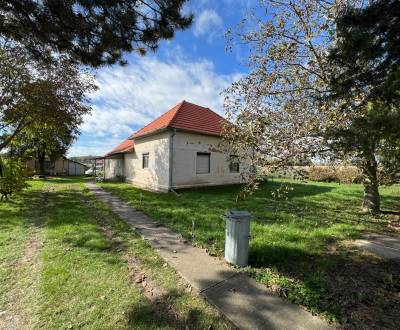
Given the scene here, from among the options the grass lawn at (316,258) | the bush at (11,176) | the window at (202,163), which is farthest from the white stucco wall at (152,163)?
the bush at (11,176)

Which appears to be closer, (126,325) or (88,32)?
(126,325)

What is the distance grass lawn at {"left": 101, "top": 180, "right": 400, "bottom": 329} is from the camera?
3.01 meters

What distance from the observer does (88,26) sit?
411 cm

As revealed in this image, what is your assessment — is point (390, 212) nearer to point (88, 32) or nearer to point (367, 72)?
point (367, 72)

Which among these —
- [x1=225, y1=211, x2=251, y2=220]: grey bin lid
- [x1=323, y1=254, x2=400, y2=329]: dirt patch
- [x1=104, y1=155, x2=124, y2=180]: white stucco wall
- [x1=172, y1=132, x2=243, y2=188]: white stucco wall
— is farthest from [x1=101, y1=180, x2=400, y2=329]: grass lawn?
[x1=104, y1=155, x2=124, y2=180]: white stucco wall

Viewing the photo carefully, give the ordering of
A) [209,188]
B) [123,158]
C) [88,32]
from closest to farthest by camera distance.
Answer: [88,32], [209,188], [123,158]

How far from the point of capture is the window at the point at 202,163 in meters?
14.4

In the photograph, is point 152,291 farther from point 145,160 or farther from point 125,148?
point 125,148

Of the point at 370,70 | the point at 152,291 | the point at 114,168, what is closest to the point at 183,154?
the point at 152,291

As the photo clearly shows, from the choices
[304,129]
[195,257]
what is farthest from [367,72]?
[195,257]

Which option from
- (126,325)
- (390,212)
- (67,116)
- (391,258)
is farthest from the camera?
(67,116)

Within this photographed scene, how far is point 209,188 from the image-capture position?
1470 cm

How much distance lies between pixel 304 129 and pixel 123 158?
17.5 m

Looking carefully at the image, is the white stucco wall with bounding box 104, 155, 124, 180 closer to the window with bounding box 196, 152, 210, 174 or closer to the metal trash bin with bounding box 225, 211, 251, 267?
the window with bounding box 196, 152, 210, 174
